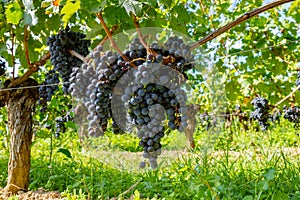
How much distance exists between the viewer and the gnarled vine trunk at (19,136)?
2.48m

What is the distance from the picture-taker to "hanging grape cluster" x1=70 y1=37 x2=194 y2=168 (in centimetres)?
122

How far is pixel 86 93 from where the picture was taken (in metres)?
1.43

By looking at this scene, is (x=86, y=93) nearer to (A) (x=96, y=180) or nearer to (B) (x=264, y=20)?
(A) (x=96, y=180)

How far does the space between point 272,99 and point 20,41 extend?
233cm

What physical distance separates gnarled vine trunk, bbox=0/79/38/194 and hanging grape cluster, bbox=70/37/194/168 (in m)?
1.20

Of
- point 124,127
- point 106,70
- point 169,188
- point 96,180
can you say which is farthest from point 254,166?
point 106,70

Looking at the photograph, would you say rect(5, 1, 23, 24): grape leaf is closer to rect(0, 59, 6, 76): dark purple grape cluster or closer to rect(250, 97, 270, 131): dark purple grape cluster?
rect(0, 59, 6, 76): dark purple grape cluster

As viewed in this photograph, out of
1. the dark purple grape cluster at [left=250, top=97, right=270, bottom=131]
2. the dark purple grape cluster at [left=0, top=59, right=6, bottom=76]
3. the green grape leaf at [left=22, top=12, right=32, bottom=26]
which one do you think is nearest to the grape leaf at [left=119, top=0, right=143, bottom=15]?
the green grape leaf at [left=22, top=12, right=32, bottom=26]

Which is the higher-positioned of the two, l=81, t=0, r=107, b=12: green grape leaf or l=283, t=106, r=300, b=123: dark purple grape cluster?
l=81, t=0, r=107, b=12: green grape leaf

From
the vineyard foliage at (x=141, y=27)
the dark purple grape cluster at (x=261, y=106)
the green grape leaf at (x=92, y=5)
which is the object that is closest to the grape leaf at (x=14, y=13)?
the vineyard foliage at (x=141, y=27)

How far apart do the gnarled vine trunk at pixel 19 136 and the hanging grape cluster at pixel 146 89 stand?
120 centimetres

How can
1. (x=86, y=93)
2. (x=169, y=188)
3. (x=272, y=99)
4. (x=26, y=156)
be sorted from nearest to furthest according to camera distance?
(x=86, y=93) → (x=169, y=188) → (x=26, y=156) → (x=272, y=99)

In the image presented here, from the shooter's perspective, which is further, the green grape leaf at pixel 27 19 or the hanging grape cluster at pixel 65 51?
the hanging grape cluster at pixel 65 51

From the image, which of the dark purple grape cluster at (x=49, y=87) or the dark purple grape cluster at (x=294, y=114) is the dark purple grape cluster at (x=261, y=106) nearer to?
the dark purple grape cluster at (x=294, y=114)
